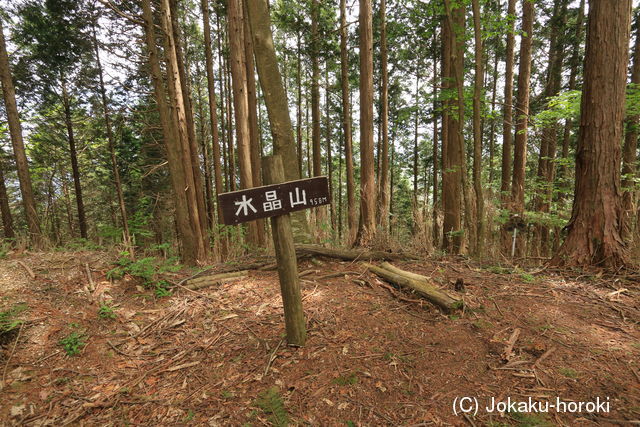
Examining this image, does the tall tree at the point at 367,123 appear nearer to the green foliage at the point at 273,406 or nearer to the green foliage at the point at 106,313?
the green foliage at the point at 273,406

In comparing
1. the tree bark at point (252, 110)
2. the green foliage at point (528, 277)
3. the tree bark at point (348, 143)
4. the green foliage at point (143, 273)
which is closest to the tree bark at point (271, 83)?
the green foliage at point (143, 273)

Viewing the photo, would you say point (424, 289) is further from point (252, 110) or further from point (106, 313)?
point (252, 110)

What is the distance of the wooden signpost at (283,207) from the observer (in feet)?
6.85

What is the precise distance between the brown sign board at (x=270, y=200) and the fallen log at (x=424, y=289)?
1531 millimetres

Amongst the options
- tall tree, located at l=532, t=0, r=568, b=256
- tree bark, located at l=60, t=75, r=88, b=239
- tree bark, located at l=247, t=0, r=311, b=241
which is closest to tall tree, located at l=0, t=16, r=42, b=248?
tree bark, located at l=60, t=75, r=88, b=239

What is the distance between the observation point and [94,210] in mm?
15031

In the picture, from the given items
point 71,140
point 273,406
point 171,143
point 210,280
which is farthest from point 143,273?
point 71,140

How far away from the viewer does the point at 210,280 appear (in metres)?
3.56

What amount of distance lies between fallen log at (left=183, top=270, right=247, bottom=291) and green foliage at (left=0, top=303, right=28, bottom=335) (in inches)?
57.1

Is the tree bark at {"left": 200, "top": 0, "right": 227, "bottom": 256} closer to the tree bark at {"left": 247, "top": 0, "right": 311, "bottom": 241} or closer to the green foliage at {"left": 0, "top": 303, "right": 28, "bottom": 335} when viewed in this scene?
the tree bark at {"left": 247, "top": 0, "right": 311, "bottom": 241}

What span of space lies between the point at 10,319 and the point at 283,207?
2790mm

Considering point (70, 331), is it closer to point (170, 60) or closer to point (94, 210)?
point (170, 60)

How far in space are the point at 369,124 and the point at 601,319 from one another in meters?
4.96

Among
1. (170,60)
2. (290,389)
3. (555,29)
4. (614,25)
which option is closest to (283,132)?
(290,389)
